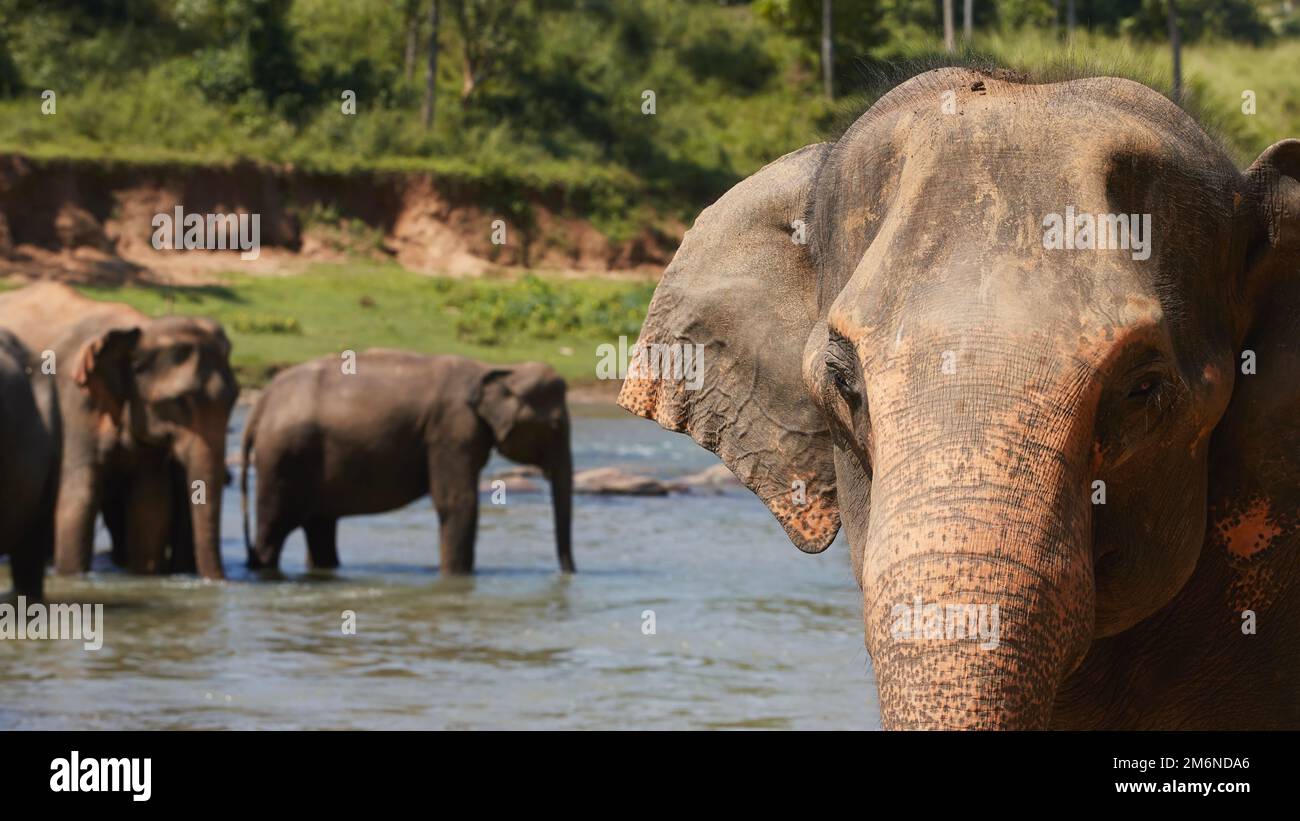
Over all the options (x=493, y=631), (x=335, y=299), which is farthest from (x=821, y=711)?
(x=335, y=299)

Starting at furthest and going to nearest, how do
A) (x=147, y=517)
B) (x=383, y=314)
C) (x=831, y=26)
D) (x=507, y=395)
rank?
1. (x=831, y=26)
2. (x=383, y=314)
3. (x=507, y=395)
4. (x=147, y=517)

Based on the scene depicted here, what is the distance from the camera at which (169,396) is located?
522 inches

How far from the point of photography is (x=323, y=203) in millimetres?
38469

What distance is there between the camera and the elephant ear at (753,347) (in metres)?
3.78

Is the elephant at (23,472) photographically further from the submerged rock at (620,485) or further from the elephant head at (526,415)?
the submerged rock at (620,485)

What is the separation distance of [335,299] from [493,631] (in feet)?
72.6

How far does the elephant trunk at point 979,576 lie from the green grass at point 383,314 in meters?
25.1

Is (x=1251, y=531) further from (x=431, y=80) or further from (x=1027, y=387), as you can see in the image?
(x=431, y=80)

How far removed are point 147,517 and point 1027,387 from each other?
1143cm
